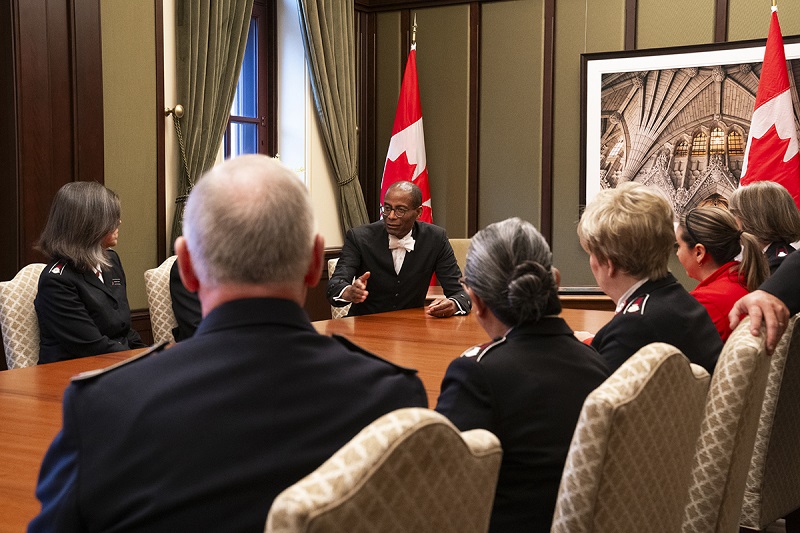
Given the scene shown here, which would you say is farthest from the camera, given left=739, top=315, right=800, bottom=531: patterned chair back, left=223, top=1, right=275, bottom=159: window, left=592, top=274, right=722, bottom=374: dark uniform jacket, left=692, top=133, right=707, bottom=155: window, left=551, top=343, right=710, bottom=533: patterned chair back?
left=223, top=1, right=275, bottom=159: window

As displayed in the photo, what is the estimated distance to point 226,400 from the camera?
1.18 m

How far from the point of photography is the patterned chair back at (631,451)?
147cm

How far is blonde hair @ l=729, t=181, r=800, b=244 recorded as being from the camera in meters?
3.97

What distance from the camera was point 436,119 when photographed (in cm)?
774

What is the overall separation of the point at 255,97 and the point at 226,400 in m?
6.13

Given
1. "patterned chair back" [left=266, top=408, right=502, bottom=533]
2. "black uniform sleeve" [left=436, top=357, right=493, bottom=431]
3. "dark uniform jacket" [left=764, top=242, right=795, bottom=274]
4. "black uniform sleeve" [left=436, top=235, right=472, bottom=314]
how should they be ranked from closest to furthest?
"patterned chair back" [left=266, top=408, right=502, bottom=533] → "black uniform sleeve" [left=436, top=357, right=493, bottom=431] → "dark uniform jacket" [left=764, top=242, right=795, bottom=274] → "black uniform sleeve" [left=436, top=235, right=472, bottom=314]

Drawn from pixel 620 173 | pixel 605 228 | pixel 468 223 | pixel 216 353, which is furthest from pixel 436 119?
pixel 216 353

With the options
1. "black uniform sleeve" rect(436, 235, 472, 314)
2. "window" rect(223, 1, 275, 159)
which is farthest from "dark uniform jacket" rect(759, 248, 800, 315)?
"window" rect(223, 1, 275, 159)

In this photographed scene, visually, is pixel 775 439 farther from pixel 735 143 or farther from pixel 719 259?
pixel 735 143

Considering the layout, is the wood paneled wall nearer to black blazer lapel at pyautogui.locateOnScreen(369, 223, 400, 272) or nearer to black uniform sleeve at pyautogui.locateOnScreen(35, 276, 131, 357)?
black uniform sleeve at pyautogui.locateOnScreen(35, 276, 131, 357)

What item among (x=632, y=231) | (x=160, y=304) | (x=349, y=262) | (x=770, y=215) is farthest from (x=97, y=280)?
(x=770, y=215)

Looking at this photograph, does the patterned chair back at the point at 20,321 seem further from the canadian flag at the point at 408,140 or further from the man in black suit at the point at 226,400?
the canadian flag at the point at 408,140

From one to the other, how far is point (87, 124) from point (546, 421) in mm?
4111

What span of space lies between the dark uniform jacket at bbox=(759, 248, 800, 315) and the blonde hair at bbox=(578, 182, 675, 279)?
32 centimetres
